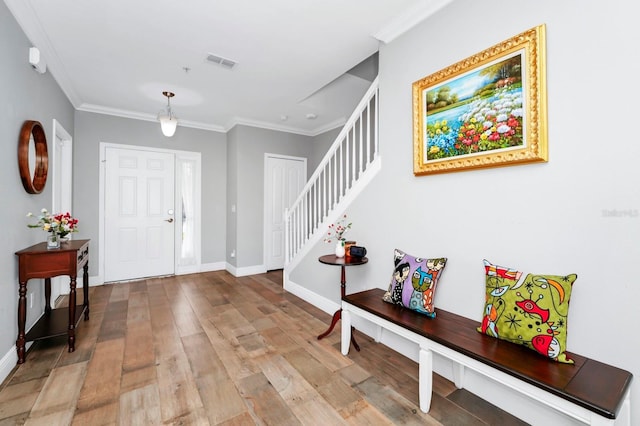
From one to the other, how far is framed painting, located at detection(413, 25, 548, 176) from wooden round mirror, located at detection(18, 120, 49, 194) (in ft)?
10.3

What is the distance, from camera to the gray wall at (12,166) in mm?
1993

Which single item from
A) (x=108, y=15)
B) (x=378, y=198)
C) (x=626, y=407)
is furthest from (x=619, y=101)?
(x=108, y=15)

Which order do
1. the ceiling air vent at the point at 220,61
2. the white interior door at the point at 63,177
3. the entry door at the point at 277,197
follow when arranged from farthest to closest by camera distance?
1. the entry door at the point at 277,197
2. the white interior door at the point at 63,177
3. the ceiling air vent at the point at 220,61

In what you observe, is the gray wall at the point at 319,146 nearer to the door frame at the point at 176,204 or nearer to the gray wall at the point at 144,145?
the gray wall at the point at 144,145

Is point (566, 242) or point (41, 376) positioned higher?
point (566, 242)

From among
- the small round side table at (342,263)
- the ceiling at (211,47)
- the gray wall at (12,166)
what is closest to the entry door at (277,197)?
the ceiling at (211,47)

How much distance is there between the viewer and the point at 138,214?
4566 millimetres

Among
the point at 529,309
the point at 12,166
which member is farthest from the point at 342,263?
the point at 12,166

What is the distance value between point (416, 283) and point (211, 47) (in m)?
2.77

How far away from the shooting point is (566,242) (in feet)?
4.82

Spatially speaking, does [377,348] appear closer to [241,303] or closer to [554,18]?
[241,303]

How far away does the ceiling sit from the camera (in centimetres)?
216

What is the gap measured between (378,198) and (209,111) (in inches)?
128

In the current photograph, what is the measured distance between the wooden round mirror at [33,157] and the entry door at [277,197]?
2979 millimetres
